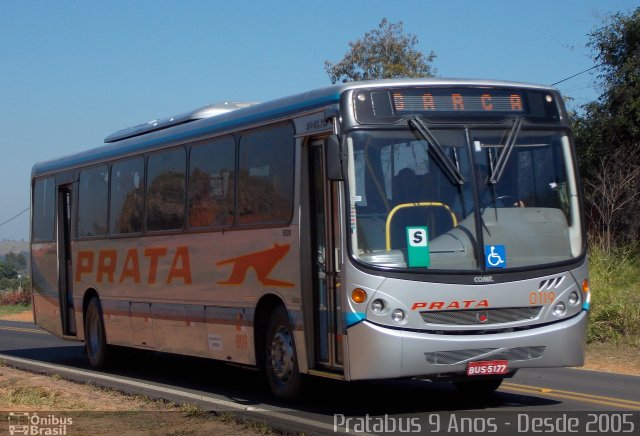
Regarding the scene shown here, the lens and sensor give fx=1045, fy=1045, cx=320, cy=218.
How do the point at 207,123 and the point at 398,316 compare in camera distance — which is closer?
the point at 398,316

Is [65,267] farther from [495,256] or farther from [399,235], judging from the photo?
[495,256]

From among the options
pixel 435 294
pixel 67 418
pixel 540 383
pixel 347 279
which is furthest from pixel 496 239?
pixel 67 418

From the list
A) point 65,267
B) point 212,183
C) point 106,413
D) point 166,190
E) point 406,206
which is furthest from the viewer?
point 65,267

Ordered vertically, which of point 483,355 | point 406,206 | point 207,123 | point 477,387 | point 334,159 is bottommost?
point 477,387

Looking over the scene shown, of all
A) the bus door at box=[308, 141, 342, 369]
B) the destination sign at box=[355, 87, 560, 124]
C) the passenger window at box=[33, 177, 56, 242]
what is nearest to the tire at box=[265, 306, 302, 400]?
the bus door at box=[308, 141, 342, 369]

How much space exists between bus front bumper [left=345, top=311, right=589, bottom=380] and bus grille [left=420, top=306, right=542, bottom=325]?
0.13 m

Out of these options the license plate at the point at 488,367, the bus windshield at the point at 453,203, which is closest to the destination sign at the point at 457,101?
the bus windshield at the point at 453,203

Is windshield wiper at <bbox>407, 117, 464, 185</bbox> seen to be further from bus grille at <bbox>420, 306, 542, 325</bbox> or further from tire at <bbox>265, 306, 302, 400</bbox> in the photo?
tire at <bbox>265, 306, 302, 400</bbox>

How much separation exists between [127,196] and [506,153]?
7.27 m

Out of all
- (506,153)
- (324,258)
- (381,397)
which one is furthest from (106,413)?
(506,153)

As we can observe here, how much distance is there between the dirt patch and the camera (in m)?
10.2

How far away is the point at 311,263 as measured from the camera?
436 inches

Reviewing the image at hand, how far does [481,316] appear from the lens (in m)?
10.2

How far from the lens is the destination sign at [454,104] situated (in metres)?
10.4
